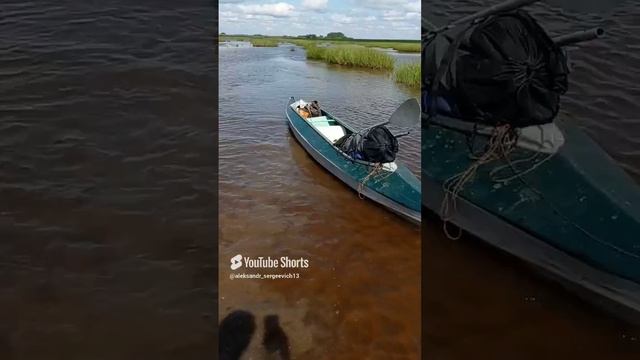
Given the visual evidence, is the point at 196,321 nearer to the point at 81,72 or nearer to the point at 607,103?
the point at 81,72

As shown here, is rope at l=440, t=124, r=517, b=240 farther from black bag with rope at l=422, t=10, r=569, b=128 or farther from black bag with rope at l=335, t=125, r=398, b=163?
black bag with rope at l=335, t=125, r=398, b=163

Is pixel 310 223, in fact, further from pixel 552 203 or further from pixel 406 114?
pixel 552 203

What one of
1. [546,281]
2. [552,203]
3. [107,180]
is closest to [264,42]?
[107,180]

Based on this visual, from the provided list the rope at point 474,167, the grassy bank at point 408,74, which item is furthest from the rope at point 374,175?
the grassy bank at point 408,74

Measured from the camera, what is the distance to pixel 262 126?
14.1 ft

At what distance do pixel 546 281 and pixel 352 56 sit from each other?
225cm

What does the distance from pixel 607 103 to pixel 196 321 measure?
3.86 metres

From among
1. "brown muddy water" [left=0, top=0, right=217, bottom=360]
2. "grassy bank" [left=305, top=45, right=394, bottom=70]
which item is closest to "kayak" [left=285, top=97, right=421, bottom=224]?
"grassy bank" [left=305, top=45, right=394, bottom=70]

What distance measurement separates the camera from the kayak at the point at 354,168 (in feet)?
12.9

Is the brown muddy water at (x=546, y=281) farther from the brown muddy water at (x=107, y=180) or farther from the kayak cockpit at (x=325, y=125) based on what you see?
the brown muddy water at (x=107, y=180)

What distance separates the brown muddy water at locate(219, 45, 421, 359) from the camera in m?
3.23

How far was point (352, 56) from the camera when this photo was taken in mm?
4156

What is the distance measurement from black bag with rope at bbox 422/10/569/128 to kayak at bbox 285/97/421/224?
0.69m

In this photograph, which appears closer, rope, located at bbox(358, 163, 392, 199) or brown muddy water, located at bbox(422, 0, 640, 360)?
brown muddy water, located at bbox(422, 0, 640, 360)
